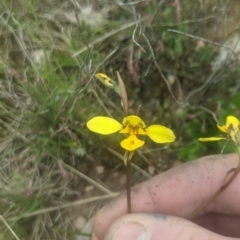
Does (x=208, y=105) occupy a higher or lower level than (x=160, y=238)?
higher

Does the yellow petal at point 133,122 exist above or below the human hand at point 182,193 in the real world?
above

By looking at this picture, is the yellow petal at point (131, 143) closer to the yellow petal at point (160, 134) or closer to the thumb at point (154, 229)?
the yellow petal at point (160, 134)

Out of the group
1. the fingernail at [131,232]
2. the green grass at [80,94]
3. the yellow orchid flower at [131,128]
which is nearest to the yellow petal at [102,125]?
the yellow orchid flower at [131,128]

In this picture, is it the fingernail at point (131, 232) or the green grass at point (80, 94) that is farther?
the green grass at point (80, 94)

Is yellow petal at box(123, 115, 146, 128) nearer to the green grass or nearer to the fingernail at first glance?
the fingernail

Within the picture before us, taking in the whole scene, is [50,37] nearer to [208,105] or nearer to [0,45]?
[0,45]

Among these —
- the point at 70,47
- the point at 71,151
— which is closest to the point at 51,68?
the point at 70,47

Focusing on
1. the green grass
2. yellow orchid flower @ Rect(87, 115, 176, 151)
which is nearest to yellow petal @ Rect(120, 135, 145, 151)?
yellow orchid flower @ Rect(87, 115, 176, 151)
